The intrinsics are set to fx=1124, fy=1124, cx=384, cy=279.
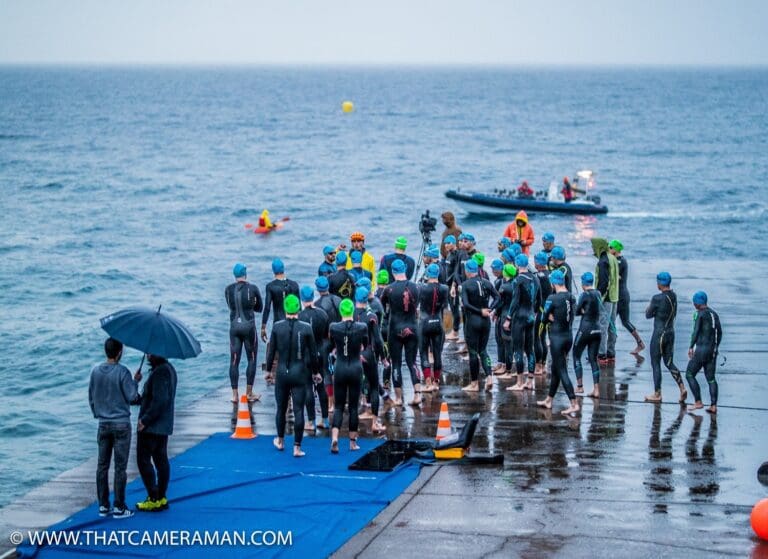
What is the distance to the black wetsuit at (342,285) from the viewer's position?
16.1 m

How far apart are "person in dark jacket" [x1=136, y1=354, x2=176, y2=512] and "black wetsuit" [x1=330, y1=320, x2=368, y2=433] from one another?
8.21 feet

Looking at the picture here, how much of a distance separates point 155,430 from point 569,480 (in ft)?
14.6

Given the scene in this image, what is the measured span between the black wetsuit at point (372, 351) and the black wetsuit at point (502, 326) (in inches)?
106

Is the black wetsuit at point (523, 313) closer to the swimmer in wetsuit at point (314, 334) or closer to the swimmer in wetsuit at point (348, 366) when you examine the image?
the swimmer in wetsuit at point (314, 334)

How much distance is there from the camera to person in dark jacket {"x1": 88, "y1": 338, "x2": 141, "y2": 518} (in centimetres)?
1097

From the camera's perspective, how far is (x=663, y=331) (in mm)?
15539

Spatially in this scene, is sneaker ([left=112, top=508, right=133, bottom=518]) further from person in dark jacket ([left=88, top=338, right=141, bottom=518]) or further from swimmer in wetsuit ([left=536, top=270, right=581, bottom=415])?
swimmer in wetsuit ([left=536, top=270, right=581, bottom=415])

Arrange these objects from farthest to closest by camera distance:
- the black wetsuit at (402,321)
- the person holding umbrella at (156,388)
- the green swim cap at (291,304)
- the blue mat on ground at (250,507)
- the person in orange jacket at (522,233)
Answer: the person in orange jacket at (522,233), the black wetsuit at (402,321), the green swim cap at (291,304), the person holding umbrella at (156,388), the blue mat on ground at (250,507)

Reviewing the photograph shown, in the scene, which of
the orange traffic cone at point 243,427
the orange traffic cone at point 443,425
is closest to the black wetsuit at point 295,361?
the orange traffic cone at point 243,427

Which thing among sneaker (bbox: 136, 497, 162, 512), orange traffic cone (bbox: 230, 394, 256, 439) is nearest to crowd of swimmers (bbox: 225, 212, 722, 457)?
orange traffic cone (bbox: 230, 394, 256, 439)

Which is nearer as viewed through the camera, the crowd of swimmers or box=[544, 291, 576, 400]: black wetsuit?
the crowd of swimmers

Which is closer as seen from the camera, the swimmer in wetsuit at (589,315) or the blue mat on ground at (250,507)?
the blue mat on ground at (250,507)

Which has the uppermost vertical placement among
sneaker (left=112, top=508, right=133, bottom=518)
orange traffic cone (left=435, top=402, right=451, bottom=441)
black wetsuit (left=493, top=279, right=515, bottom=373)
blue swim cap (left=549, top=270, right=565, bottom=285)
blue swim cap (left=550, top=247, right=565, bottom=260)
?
blue swim cap (left=550, top=247, right=565, bottom=260)

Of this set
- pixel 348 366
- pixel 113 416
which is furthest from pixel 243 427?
pixel 113 416
